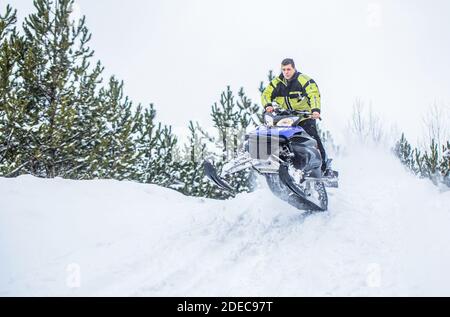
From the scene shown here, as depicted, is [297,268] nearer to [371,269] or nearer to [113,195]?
[371,269]

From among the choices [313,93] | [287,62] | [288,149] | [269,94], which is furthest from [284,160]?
[287,62]

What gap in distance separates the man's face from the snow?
1.84m

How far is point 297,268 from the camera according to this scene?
137 inches

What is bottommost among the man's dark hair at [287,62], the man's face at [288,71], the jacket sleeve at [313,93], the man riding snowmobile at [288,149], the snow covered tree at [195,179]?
the snow covered tree at [195,179]

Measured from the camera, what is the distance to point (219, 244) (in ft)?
14.0

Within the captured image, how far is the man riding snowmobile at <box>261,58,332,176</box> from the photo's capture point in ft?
17.9

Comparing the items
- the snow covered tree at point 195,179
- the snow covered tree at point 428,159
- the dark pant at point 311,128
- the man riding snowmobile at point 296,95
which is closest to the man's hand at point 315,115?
the man riding snowmobile at point 296,95

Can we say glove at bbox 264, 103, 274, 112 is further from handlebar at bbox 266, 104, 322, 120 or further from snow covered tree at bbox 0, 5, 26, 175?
snow covered tree at bbox 0, 5, 26, 175

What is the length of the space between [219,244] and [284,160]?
4.61ft

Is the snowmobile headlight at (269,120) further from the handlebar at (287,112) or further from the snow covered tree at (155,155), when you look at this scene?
the snow covered tree at (155,155)

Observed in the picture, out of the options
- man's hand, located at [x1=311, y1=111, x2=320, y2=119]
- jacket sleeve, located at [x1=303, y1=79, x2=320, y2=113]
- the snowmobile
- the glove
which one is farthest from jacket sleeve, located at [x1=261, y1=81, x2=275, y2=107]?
man's hand, located at [x1=311, y1=111, x2=320, y2=119]

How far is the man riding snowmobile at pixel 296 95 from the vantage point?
5.47 m

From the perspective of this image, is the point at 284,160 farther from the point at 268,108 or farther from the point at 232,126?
the point at 232,126

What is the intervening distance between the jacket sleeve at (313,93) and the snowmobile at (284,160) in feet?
0.52
